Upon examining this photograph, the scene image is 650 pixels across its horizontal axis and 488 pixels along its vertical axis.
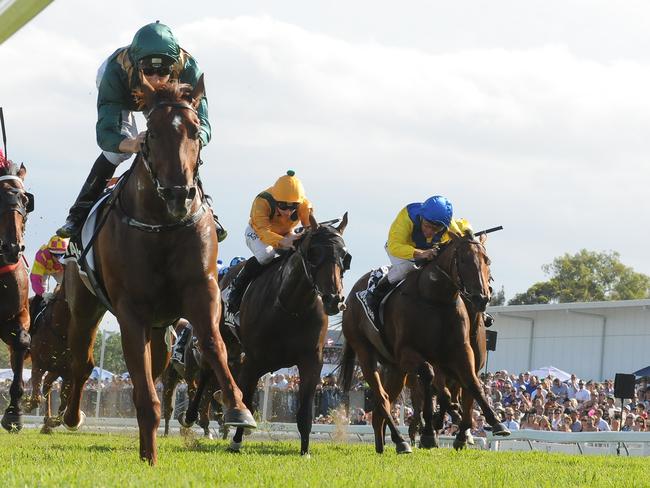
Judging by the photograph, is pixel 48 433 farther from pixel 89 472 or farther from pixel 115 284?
pixel 89 472

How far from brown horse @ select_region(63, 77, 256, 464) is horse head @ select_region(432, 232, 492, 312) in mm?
4501

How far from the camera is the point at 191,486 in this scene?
205 inches

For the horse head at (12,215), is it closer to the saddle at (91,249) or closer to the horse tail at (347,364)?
the saddle at (91,249)

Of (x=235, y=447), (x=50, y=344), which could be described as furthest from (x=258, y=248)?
(x=50, y=344)

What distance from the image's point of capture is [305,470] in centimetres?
704

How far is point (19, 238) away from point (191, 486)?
6470mm

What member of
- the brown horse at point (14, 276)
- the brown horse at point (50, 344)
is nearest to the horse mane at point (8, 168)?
the brown horse at point (14, 276)

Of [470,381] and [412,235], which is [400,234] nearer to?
[412,235]

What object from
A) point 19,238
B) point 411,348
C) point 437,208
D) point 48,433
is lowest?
point 48,433

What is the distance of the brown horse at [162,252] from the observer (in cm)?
685

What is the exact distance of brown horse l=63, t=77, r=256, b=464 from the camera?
6848mm

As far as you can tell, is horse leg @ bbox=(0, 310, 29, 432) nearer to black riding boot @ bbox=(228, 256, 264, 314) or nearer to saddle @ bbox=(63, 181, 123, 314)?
→ black riding boot @ bbox=(228, 256, 264, 314)

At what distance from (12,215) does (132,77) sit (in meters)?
3.56

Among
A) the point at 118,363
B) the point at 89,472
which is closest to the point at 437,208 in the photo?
the point at 89,472
